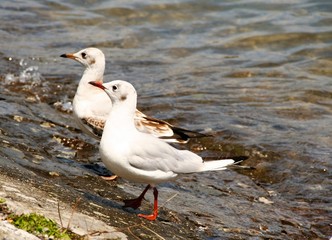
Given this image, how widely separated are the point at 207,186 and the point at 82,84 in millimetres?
1778

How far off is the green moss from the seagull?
1.43 metres

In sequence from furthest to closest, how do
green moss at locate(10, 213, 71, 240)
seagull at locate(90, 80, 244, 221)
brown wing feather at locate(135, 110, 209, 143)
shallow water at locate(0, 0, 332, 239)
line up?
brown wing feather at locate(135, 110, 209, 143) → shallow water at locate(0, 0, 332, 239) → seagull at locate(90, 80, 244, 221) → green moss at locate(10, 213, 71, 240)

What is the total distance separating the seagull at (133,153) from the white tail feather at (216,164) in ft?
0.09

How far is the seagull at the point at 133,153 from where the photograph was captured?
5656 mm

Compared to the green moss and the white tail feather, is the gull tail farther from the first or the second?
the green moss

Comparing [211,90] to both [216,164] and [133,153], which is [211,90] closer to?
[216,164]

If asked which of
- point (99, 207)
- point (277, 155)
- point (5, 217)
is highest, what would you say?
point (5, 217)

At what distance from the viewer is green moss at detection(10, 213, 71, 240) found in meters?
4.10

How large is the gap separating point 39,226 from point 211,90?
745 centimetres

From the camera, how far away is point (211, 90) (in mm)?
11406

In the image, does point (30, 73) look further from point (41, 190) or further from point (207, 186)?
point (41, 190)

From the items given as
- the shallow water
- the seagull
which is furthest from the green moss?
the shallow water

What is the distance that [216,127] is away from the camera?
9797 millimetres

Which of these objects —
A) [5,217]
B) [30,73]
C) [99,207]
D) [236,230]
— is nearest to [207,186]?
[236,230]
